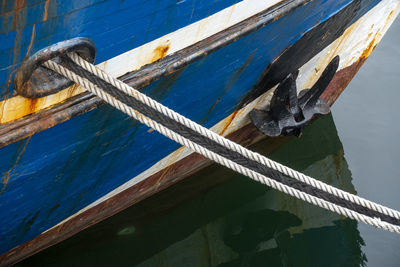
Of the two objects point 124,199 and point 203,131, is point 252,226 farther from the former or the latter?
point 203,131

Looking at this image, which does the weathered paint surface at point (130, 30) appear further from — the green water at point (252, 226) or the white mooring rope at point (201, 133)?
the green water at point (252, 226)

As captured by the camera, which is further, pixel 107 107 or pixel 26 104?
pixel 107 107

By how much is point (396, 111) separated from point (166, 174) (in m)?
2.17

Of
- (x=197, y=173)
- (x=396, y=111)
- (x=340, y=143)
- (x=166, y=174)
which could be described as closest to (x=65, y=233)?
(x=166, y=174)

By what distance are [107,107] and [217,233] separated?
1.39 meters

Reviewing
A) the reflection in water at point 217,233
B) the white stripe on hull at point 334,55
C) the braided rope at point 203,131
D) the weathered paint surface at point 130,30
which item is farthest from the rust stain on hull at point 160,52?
the reflection in water at point 217,233

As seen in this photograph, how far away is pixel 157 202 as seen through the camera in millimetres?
3355

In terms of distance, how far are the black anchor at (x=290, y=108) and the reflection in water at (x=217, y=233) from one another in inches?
22.8

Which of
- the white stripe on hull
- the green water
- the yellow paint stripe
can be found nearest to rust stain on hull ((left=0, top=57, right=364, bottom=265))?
the white stripe on hull

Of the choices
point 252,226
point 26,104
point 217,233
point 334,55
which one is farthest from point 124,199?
point 334,55

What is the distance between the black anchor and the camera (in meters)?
2.96

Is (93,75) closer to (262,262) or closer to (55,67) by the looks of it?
(55,67)

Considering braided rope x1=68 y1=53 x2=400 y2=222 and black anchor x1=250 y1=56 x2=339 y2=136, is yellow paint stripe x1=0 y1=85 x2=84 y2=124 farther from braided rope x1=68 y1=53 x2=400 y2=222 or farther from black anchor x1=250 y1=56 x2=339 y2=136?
black anchor x1=250 y1=56 x2=339 y2=136

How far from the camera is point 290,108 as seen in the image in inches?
120
